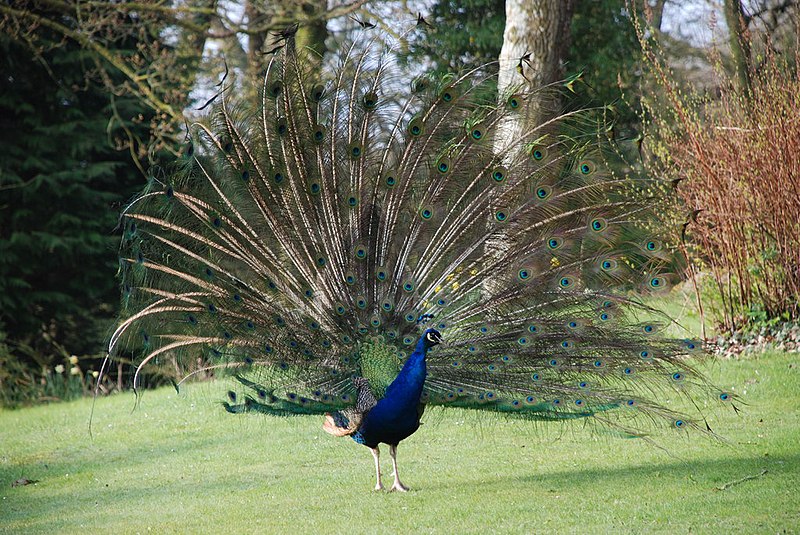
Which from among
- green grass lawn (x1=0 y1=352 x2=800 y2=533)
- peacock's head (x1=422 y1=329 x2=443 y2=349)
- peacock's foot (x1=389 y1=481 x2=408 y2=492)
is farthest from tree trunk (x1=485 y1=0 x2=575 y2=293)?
peacock's foot (x1=389 y1=481 x2=408 y2=492)

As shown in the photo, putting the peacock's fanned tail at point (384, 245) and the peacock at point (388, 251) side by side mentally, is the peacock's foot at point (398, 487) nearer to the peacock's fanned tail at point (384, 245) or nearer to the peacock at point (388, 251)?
the peacock at point (388, 251)

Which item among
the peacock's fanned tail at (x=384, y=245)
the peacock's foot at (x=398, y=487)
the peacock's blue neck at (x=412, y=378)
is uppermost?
the peacock's fanned tail at (x=384, y=245)

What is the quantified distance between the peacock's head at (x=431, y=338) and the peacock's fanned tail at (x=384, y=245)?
53cm

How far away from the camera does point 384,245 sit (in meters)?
7.01

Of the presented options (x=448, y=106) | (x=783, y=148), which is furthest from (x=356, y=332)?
(x=783, y=148)

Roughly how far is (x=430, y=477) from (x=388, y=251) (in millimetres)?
1832

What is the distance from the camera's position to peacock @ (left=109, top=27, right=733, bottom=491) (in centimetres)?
652

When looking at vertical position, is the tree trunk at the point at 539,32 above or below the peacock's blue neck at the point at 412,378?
above

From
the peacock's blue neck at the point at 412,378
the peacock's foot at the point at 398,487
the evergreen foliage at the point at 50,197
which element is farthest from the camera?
the evergreen foliage at the point at 50,197

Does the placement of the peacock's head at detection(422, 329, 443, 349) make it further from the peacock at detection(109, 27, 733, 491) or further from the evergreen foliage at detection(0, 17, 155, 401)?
the evergreen foliage at detection(0, 17, 155, 401)

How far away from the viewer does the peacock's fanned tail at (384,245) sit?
6.55 meters

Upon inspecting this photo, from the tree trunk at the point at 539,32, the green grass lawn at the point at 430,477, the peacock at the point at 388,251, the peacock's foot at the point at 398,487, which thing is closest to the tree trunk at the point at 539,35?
the tree trunk at the point at 539,32

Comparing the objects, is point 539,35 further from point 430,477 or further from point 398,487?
point 398,487

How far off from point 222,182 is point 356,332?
1.52 metres
